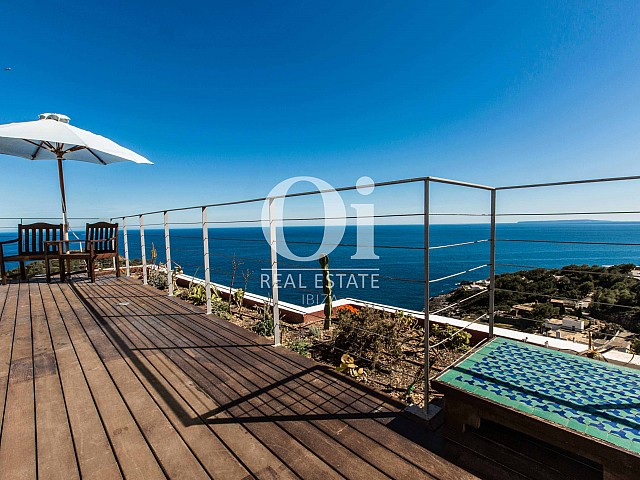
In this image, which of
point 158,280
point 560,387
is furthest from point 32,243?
point 560,387

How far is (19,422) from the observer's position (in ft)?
5.06

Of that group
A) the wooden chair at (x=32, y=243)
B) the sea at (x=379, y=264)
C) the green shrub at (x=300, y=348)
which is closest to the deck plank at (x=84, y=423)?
the sea at (x=379, y=264)

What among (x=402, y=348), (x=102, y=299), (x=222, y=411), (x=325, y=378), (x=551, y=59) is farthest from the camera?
(x=551, y=59)

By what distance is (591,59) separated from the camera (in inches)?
306

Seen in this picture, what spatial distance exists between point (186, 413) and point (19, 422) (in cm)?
83

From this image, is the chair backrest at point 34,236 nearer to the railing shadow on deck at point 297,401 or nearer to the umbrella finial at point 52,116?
the umbrella finial at point 52,116

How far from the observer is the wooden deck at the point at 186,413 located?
1251 millimetres

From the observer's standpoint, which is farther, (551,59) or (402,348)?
(551,59)

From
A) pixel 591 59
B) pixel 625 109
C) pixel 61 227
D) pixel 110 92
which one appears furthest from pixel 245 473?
pixel 110 92

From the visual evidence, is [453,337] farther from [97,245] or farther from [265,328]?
[97,245]

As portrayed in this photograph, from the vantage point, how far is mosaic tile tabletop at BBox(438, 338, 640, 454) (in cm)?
119

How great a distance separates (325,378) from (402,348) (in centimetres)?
115

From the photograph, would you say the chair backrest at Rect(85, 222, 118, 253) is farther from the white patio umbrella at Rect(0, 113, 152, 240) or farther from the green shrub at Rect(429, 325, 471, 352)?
the green shrub at Rect(429, 325, 471, 352)

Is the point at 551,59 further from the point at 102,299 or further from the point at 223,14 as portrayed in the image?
the point at 102,299
